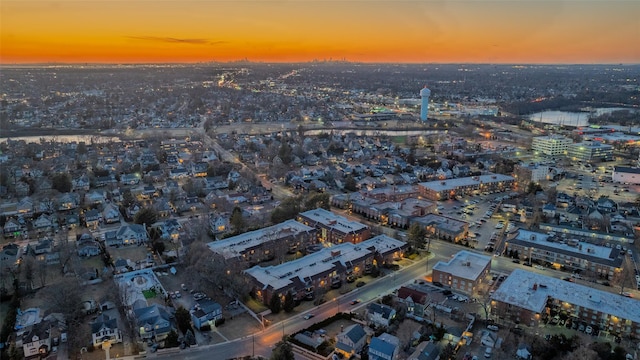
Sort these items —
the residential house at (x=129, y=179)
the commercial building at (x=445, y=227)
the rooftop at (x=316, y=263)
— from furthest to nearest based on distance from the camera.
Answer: the residential house at (x=129, y=179) → the commercial building at (x=445, y=227) → the rooftop at (x=316, y=263)

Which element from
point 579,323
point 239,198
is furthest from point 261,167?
point 579,323

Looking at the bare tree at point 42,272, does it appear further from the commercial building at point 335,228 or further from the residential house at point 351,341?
the residential house at point 351,341

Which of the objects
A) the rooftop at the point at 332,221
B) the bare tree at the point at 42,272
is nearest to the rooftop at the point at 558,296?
the rooftop at the point at 332,221

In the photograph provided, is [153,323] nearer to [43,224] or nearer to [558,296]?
[43,224]

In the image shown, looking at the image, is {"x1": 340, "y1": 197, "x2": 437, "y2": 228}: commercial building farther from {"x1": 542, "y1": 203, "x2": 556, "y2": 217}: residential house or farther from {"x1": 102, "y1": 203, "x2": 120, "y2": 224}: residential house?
{"x1": 102, "y1": 203, "x2": 120, "y2": 224}: residential house

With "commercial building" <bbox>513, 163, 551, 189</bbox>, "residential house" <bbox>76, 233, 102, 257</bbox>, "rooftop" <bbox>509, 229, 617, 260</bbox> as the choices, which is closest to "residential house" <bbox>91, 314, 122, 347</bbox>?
"residential house" <bbox>76, 233, 102, 257</bbox>
